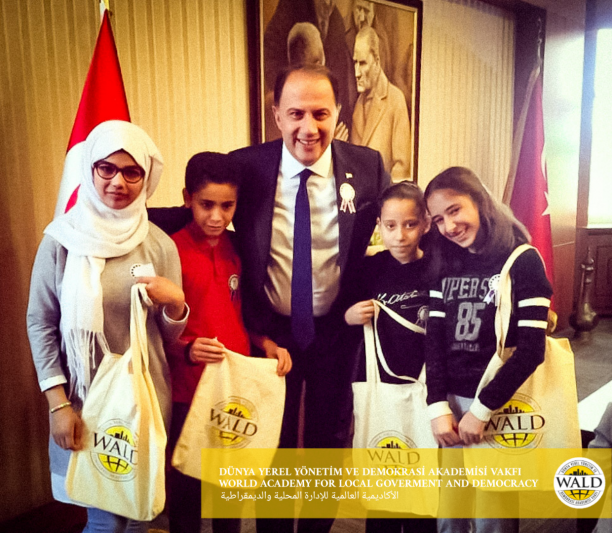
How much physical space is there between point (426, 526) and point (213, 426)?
1.93 feet

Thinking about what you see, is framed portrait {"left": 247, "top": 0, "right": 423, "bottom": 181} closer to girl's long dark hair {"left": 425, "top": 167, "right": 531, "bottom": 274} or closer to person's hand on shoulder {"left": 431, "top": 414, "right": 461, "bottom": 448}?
girl's long dark hair {"left": 425, "top": 167, "right": 531, "bottom": 274}

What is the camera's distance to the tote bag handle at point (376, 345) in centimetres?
120

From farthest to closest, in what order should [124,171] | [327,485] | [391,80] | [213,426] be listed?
[391,80]
[327,485]
[213,426]
[124,171]

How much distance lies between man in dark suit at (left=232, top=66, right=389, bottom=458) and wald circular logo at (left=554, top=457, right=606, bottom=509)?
0.55 m

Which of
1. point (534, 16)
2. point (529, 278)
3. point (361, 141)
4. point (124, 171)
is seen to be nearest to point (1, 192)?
point (124, 171)

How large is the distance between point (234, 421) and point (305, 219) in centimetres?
51

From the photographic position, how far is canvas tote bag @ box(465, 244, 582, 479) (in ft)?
3.71

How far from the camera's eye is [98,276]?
3.48ft

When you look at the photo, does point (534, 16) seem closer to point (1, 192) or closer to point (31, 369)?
point (1, 192)

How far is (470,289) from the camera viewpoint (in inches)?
45.4

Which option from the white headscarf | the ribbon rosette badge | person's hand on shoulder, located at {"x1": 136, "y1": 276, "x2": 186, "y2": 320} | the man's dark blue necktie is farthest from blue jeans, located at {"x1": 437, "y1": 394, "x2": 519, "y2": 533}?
the white headscarf

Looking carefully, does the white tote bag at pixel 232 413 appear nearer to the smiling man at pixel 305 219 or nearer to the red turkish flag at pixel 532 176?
the smiling man at pixel 305 219

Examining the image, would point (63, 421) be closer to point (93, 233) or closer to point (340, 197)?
point (93, 233)

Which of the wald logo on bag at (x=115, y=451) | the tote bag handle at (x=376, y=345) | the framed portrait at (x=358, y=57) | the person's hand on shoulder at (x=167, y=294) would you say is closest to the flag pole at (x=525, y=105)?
the framed portrait at (x=358, y=57)
